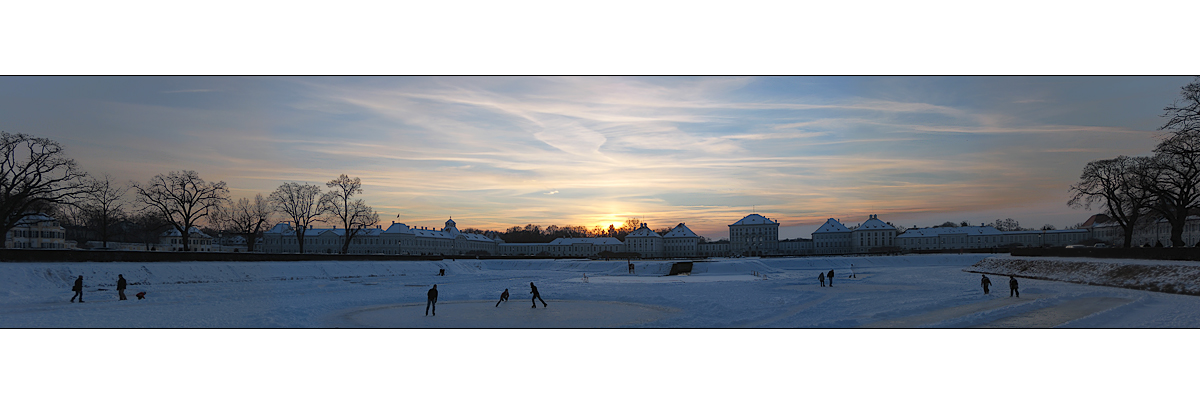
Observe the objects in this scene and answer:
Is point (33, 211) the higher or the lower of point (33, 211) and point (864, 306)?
the higher

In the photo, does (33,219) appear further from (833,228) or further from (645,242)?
(833,228)

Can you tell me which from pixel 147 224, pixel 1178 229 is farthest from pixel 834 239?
pixel 147 224

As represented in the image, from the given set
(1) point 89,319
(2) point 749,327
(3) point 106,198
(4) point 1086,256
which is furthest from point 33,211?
(4) point 1086,256

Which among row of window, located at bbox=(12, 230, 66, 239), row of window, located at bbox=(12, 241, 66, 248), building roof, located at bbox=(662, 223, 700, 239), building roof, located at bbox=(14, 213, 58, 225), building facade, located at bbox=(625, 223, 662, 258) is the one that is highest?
building roof, located at bbox=(14, 213, 58, 225)

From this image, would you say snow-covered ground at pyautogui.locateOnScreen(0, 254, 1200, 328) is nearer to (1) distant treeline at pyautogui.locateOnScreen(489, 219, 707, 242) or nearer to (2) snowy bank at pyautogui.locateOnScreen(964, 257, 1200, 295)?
(2) snowy bank at pyautogui.locateOnScreen(964, 257, 1200, 295)

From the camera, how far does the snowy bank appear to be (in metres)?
25.1

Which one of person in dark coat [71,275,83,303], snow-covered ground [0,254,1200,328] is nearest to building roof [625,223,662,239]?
snow-covered ground [0,254,1200,328]

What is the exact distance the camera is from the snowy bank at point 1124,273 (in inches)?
989

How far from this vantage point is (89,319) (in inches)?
758

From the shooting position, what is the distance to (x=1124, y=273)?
30047 millimetres

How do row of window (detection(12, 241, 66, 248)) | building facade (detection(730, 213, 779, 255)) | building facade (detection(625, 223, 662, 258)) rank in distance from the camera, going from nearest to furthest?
row of window (detection(12, 241, 66, 248)), building facade (detection(730, 213, 779, 255)), building facade (detection(625, 223, 662, 258))
